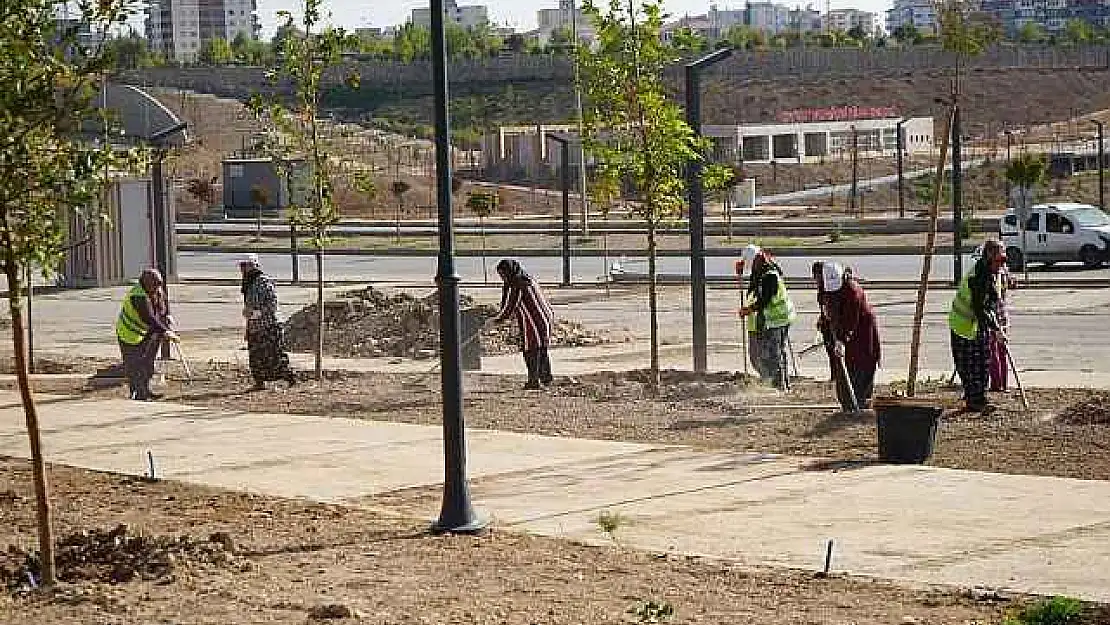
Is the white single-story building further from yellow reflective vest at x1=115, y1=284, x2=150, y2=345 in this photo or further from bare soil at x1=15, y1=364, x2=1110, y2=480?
yellow reflective vest at x1=115, y1=284, x2=150, y2=345

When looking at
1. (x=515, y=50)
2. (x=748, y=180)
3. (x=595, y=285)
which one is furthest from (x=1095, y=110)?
(x=595, y=285)

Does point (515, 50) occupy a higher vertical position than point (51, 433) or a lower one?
higher

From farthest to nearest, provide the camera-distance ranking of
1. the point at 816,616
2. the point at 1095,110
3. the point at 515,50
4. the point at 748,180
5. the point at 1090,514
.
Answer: the point at 515,50
the point at 1095,110
the point at 748,180
the point at 1090,514
the point at 816,616

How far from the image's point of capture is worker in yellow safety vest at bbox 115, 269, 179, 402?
22.2 metres

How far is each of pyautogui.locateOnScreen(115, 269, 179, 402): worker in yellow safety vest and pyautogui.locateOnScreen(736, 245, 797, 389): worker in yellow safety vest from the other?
654cm

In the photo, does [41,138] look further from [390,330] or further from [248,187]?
[248,187]

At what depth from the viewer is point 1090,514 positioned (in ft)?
41.4

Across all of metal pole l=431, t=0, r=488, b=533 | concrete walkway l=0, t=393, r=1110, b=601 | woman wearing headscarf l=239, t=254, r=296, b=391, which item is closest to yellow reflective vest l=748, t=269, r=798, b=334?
concrete walkway l=0, t=393, r=1110, b=601

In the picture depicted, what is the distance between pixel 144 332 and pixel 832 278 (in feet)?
27.1

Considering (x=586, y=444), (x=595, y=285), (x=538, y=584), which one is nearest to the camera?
(x=538, y=584)

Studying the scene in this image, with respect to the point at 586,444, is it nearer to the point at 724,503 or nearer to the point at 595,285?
the point at 724,503

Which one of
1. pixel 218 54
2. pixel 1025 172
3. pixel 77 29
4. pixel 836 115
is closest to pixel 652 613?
pixel 77 29

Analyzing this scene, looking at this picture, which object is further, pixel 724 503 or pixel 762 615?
pixel 724 503

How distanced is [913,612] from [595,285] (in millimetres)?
31909
